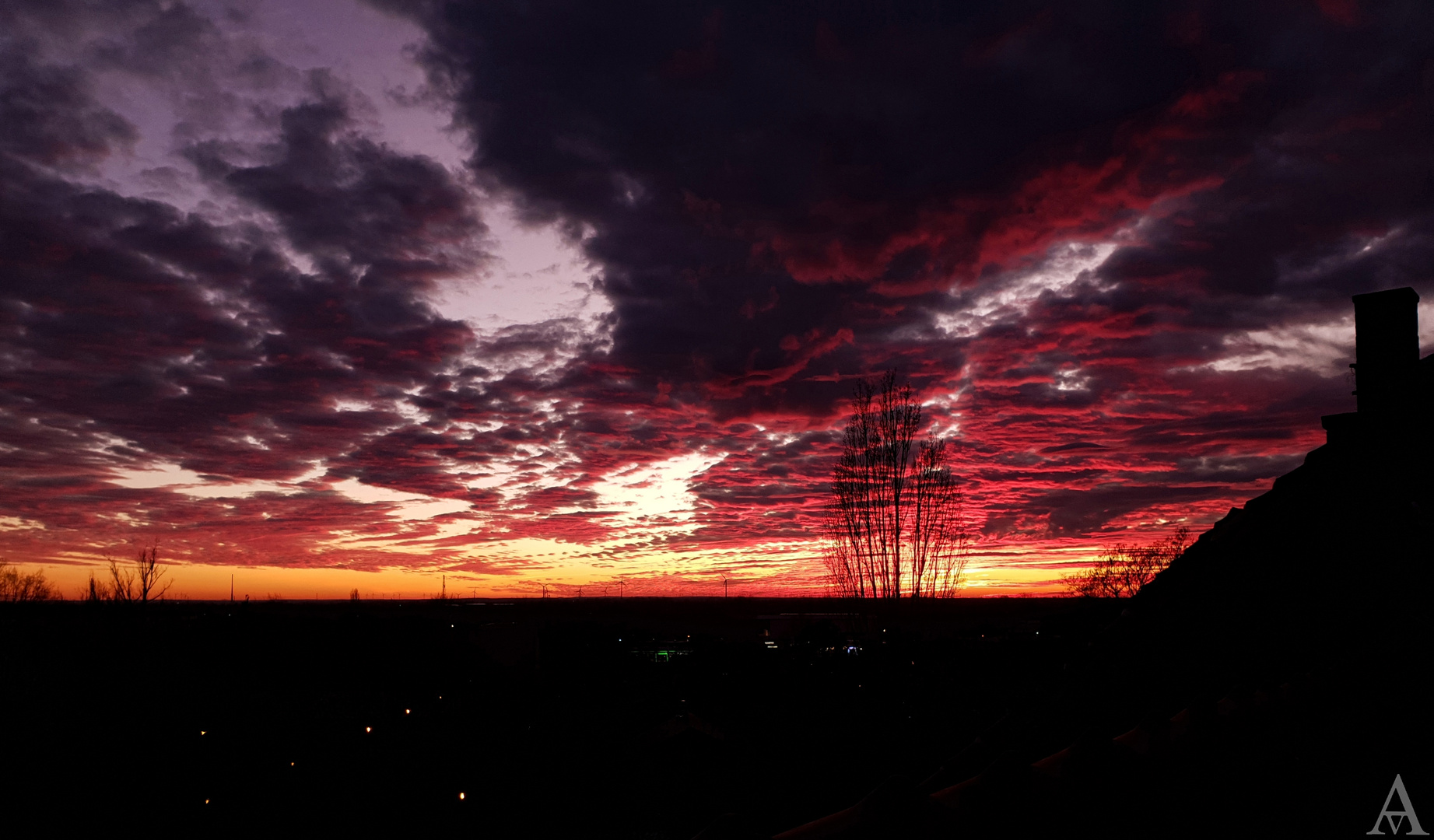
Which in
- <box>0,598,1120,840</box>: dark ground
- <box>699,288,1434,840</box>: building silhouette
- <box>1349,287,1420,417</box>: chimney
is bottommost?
<box>0,598,1120,840</box>: dark ground

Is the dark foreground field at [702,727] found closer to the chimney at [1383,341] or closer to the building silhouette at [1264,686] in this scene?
the building silhouette at [1264,686]

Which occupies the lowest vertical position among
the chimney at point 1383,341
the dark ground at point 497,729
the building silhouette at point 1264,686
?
the dark ground at point 497,729

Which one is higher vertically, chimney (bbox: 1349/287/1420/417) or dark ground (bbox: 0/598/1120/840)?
chimney (bbox: 1349/287/1420/417)

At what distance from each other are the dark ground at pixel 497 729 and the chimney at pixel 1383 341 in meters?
5.51

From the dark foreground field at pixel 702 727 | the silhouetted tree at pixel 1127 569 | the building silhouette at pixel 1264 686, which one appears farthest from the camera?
the silhouetted tree at pixel 1127 569

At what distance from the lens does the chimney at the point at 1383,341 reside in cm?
973

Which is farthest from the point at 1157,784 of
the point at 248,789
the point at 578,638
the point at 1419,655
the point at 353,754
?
the point at 578,638

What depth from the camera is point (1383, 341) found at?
996 cm

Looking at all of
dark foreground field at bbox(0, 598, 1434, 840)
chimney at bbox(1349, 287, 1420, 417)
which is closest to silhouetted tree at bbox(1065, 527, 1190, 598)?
dark foreground field at bbox(0, 598, 1434, 840)

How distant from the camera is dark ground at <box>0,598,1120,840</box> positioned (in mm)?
20672

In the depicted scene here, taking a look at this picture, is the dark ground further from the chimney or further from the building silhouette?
the chimney

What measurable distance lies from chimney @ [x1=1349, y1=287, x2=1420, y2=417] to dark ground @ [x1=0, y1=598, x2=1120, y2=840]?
5.51 m

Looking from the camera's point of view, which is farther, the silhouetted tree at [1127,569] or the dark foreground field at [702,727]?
the silhouetted tree at [1127,569]

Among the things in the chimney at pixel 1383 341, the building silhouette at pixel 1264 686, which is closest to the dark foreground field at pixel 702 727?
the building silhouette at pixel 1264 686
